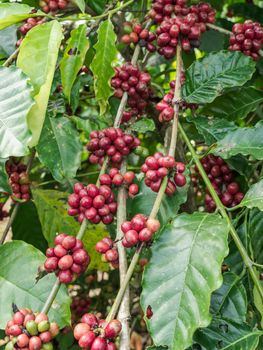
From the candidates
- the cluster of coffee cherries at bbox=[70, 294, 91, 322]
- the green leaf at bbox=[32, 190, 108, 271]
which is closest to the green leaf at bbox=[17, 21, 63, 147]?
the green leaf at bbox=[32, 190, 108, 271]

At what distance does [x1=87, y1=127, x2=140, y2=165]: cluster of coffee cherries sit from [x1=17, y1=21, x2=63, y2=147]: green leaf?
212 mm

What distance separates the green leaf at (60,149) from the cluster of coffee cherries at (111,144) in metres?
0.10

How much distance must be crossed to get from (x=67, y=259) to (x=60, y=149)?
464 mm

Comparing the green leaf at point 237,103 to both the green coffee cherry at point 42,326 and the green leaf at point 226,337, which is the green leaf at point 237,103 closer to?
the green leaf at point 226,337

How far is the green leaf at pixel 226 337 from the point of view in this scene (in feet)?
3.29

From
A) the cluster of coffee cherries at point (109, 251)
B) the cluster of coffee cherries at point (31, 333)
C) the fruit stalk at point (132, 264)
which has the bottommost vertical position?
the cluster of coffee cherries at point (109, 251)

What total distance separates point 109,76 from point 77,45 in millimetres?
111

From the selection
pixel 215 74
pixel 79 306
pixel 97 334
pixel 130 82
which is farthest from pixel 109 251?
pixel 79 306

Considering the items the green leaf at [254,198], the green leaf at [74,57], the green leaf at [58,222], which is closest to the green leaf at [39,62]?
the green leaf at [74,57]

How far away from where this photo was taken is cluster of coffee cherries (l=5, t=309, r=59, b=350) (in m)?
0.88

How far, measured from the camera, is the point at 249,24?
1489 millimetres

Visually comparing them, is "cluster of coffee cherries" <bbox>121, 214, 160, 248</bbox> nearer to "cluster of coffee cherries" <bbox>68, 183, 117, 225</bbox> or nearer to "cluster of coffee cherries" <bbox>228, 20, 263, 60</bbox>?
"cluster of coffee cherries" <bbox>68, 183, 117, 225</bbox>

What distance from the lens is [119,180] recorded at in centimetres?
118

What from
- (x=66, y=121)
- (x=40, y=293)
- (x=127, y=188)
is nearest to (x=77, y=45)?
(x=66, y=121)
